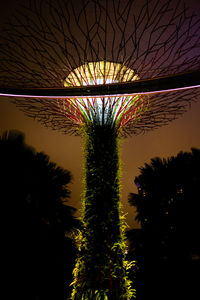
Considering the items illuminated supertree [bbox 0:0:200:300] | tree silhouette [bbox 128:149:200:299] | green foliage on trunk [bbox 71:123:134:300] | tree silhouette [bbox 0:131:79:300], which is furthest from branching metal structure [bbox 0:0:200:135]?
tree silhouette [bbox 128:149:200:299]

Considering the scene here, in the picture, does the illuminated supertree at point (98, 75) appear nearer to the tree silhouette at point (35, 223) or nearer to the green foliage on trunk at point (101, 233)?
the green foliage on trunk at point (101, 233)

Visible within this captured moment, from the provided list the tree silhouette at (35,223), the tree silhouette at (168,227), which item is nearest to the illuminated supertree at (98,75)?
the tree silhouette at (35,223)

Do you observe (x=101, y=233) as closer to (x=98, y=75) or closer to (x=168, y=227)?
(x=98, y=75)

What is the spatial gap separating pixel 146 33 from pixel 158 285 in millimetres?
3000

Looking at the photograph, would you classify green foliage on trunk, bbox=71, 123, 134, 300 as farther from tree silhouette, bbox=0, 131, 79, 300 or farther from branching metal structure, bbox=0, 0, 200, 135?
tree silhouette, bbox=0, 131, 79, 300

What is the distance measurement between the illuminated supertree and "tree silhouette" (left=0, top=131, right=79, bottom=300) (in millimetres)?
761

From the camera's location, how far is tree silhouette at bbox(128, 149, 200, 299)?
2.77 metres

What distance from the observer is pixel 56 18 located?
1161 millimetres

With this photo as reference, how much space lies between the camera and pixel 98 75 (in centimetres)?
119

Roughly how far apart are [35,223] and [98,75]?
1.82 m

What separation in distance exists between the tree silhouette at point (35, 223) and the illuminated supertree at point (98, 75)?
76cm

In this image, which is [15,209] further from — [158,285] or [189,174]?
[189,174]

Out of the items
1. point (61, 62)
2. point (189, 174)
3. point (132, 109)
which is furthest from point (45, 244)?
point (189, 174)

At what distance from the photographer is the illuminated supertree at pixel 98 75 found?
3.24ft
